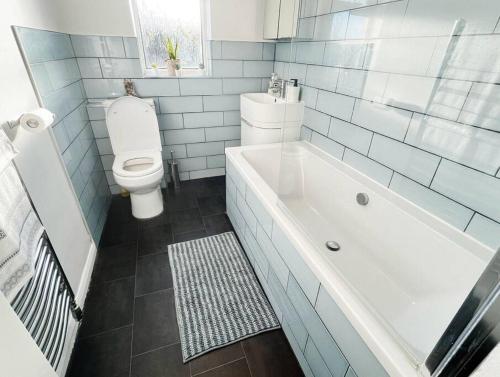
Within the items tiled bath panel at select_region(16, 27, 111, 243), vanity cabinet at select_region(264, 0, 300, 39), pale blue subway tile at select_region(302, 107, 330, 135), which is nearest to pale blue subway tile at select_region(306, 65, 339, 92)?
pale blue subway tile at select_region(302, 107, 330, 135)

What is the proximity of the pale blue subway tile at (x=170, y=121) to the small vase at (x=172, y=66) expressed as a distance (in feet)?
1.23

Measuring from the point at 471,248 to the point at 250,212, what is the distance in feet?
3.68

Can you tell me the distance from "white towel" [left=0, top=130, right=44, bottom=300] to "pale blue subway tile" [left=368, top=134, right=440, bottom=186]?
170 cm

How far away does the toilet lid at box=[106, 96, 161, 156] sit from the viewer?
208 centimetres

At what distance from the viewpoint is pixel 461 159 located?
1.13 m

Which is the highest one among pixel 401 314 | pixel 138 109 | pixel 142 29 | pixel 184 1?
pixel 184 1

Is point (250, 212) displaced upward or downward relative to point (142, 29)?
downward

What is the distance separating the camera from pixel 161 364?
120 centimetres

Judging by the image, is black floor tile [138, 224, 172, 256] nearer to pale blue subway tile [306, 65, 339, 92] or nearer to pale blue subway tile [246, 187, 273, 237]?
pale blue subway tile [246, 187, 273, 237]

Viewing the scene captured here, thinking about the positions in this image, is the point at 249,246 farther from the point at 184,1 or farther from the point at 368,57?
the point at 184,1

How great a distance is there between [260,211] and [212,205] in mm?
1008

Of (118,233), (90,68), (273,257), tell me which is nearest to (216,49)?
(90,68)

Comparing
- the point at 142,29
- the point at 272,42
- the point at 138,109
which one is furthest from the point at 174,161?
the point at 272,42

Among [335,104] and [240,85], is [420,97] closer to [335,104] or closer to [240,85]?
[335,104]
